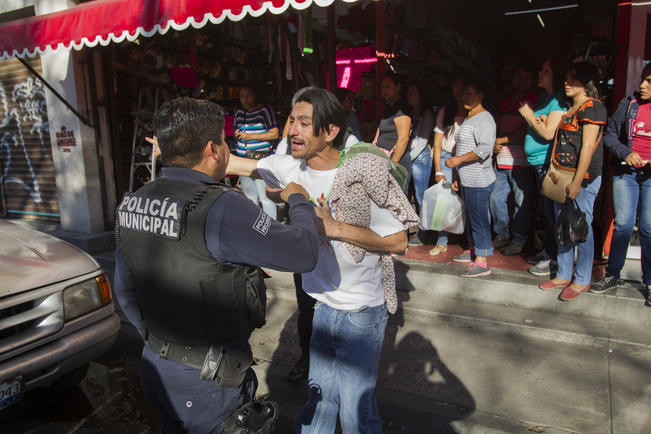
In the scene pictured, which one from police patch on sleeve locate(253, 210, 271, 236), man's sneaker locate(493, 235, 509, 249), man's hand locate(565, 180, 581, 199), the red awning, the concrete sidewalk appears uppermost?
the red awning

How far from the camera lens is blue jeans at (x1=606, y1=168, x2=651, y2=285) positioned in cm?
390

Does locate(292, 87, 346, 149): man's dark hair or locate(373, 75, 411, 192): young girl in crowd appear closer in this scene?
locate(292, 87, 346, 149): man's dark hair

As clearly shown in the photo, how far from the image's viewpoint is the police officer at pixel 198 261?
5.17 feet

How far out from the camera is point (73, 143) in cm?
700

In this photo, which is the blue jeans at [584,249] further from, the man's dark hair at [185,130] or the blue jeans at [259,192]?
the man's dark hair at [185,130]

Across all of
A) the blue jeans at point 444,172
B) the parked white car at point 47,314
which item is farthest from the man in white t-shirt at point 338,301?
the blue jeans at point 444,172

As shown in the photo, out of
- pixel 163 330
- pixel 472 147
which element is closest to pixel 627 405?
pixel 472 147

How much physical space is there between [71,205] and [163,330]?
6589mm

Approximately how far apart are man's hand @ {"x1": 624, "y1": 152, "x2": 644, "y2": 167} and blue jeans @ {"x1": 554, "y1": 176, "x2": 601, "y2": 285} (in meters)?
0.26

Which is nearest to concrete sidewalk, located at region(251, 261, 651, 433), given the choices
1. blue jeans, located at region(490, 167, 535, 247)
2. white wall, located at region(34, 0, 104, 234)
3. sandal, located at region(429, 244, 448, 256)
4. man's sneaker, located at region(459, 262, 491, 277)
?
man's sneaker, located at region(459, 262, 491, 277)

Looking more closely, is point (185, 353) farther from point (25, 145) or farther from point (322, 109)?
point (25, 145)

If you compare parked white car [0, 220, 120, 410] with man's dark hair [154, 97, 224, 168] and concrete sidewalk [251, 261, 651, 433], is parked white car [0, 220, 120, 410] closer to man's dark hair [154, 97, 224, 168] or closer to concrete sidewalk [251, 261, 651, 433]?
concrete sidewalk [251, 261, 651, 433]

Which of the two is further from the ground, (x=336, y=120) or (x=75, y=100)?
(x=75, y=100)

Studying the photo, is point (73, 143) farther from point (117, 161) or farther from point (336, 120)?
point (336, 120)
